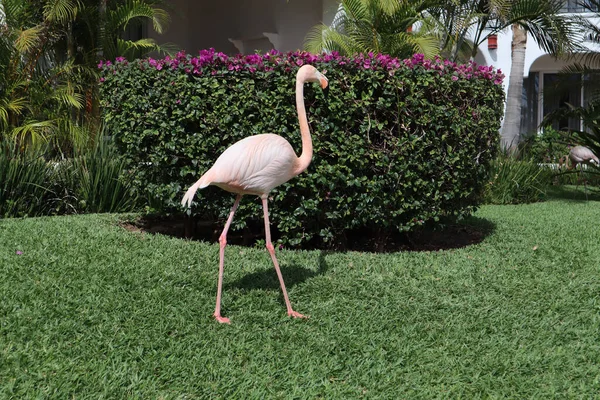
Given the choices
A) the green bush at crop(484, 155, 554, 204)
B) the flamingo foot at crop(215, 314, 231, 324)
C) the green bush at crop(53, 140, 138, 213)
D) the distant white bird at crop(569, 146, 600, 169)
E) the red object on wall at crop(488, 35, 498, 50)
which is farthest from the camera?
the red object on wall at crop(488, 35, 498, 50)

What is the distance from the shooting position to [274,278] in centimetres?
506

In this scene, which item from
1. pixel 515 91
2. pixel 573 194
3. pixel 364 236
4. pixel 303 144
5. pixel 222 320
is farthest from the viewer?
pixel 515 91

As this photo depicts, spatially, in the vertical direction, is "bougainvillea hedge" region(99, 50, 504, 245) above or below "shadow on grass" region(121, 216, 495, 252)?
above

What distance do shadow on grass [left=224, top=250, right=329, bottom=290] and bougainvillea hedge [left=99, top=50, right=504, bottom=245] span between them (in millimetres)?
792

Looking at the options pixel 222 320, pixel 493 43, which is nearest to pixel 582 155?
pixel 493 43

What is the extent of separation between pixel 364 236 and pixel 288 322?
9.85ft

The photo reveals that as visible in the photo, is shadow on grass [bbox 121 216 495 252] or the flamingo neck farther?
shadow on grass [bbox 121 216 495 252]

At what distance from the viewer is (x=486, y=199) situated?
1088cm

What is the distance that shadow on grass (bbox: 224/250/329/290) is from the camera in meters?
4.87

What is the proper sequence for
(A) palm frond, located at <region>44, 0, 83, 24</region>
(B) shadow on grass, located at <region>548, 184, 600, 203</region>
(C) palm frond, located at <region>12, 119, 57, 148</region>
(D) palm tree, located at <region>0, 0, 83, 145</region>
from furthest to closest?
(B) shadow on grass, located at <region>548, 184, 600, 203</region> → (A) palm frond, located at <region>44, 0, 83, 24</region> → (D) palm tree, located at <region>0, 0, 83, 145</region> → (C) palm frond, located at <region>12, 119, 57, 148</region>

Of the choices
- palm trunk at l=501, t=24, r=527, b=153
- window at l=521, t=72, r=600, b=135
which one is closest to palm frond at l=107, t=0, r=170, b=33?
palm trunk at l=501, t=24, r=527, b=153

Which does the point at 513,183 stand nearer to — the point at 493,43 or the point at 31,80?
the point at 493,43

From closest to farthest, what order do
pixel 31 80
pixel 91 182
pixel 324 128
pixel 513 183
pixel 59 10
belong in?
1. pixel 324 128
2. pixel 91 182
3. pixel 59 10
4. pixel 31 80
5. pixel 513 183

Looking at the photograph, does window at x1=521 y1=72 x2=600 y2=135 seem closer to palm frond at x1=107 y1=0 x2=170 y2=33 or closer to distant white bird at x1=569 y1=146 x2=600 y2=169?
distant white bird at x1=569 y1=146 x2=600 y2=169
